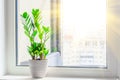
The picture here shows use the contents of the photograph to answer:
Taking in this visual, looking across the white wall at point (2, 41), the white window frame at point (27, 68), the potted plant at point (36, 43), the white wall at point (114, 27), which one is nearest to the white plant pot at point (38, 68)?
the potted plant at point (36, 43)

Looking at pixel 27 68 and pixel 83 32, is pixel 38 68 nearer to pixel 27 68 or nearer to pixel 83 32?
pixel 27 68

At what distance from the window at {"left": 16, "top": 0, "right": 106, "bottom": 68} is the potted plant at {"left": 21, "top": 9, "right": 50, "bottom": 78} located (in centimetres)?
13

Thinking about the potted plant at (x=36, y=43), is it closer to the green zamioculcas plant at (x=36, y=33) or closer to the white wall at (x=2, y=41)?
the green zamioculcas plant at (x=36, y=33)

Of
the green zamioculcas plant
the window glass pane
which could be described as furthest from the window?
the green zamioculcas plant

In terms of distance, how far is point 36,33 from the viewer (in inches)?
63.8

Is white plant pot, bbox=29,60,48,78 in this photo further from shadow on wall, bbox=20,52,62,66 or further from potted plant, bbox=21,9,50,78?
shadow on wall, bbox=20,52,62,66

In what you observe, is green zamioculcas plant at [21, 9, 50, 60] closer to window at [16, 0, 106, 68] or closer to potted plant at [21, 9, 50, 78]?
potted plant at [21, 9, 50, 78]

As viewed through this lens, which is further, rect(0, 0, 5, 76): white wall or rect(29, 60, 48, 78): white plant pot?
rect(0, 0, 5, 76): white wall

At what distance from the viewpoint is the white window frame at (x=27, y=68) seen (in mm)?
1652

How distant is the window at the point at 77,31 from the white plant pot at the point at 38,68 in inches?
5.3

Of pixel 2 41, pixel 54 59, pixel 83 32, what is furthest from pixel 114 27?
pixel 2 41

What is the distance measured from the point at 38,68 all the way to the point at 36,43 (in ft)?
0.55

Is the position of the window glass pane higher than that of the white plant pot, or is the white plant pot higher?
the window glass pane

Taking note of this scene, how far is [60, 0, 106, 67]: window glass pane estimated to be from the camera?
1.70 meters
